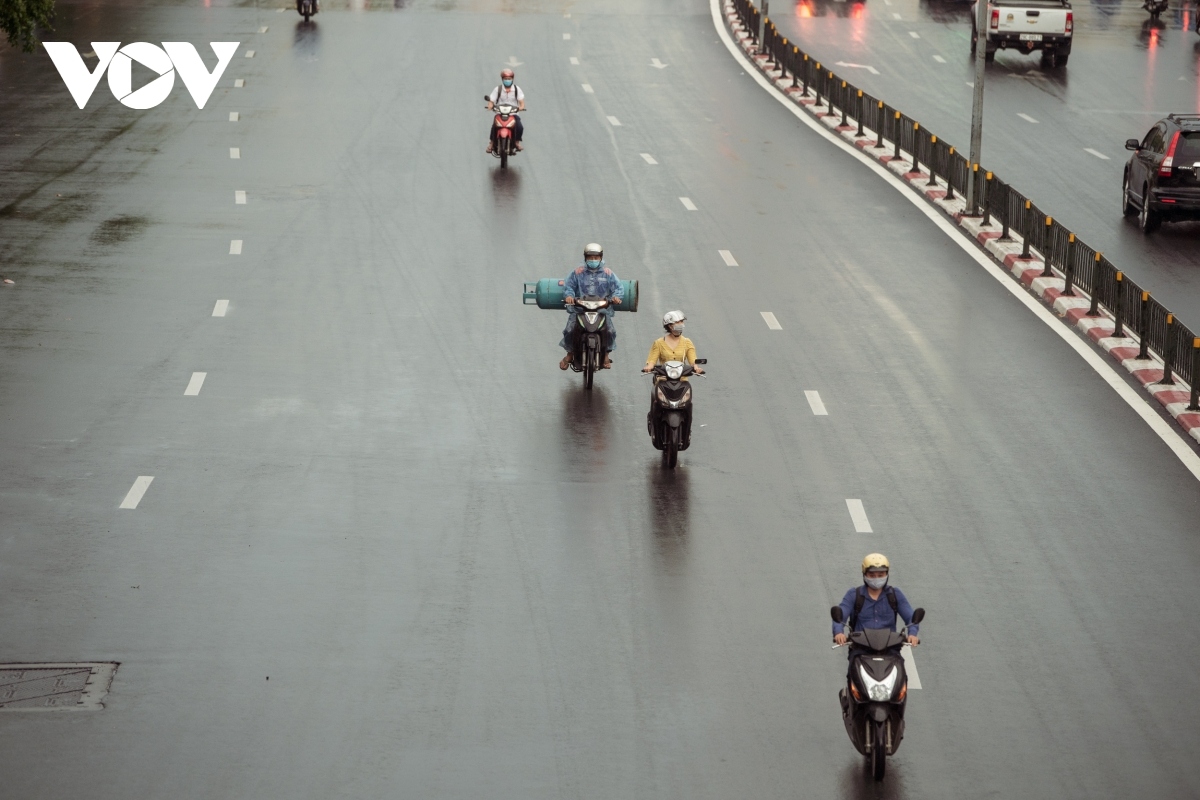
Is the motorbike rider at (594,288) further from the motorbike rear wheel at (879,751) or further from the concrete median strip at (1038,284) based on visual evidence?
the motorbike rear wheel at (879,751)

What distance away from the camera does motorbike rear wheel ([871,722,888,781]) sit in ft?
40.3

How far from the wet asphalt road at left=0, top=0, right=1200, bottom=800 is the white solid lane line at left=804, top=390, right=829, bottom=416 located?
4.6 inches

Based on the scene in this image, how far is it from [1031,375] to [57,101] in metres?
26.0

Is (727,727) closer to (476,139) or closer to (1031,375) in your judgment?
(1031,375)

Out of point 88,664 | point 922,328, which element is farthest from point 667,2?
point 88,664

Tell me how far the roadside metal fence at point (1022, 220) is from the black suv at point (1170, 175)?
173cm

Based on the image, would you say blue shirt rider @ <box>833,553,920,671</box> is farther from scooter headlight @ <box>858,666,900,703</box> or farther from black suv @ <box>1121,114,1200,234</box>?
black suv @ <box>1121,114,1200,234</box>

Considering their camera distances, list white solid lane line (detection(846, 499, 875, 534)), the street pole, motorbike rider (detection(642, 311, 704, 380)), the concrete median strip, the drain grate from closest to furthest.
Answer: the drain grate, white solid lane line (detection(846, 499, 875, 534)), motorbike rider (detection(642, 311, 704, 380)), the concrete median strip, the street pole

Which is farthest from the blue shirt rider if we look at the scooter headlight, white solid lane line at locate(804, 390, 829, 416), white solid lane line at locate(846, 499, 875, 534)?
white solid lane line at locate(804, 390, 829, 416)

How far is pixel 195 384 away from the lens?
2148 centimetres

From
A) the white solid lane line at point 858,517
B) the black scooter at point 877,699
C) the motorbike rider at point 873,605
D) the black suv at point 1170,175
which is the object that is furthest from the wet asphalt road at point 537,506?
the black suv at point 1170,175

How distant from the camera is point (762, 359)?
2286 cm

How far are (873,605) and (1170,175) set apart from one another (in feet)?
62.4

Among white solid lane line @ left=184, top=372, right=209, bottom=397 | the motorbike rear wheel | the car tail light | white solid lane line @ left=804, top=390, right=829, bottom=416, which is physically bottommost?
white solid lane line @ left=804, top=390, right=829, bottom=416
